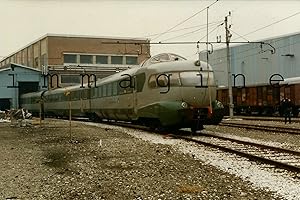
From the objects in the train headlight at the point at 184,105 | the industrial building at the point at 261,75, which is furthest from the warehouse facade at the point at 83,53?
the train headlight at the point at 184,105

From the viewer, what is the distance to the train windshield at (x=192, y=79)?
16969mm

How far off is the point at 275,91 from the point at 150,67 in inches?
783

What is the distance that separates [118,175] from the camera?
888 centimetres

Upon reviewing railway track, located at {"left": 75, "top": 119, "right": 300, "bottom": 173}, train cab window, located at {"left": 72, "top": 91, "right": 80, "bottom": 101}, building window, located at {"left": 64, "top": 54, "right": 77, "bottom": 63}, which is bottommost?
railway track, located at {"left": 75, "top": 119, "right": 300, "bottom": 173}

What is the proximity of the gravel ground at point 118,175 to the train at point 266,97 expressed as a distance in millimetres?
20796

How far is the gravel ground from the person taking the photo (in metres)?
7.20

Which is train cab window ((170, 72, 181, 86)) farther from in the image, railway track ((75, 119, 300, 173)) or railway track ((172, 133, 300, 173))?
railway track ((172, 133, 300, 173))

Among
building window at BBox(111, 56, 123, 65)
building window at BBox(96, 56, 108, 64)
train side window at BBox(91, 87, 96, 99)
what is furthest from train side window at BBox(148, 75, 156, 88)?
building window at BBox(111, 56, 123, 65)

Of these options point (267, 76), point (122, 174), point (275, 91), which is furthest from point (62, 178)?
point (267, 76)

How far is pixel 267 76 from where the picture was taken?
51719mm

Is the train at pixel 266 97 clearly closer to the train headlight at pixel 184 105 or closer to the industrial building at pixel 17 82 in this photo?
the train headlight at pixel 184 105

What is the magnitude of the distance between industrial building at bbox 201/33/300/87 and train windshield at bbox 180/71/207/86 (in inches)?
1075

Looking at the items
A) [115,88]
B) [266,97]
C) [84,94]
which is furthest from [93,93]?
[266,97]

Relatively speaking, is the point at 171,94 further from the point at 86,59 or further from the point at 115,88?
the point at 86,59
